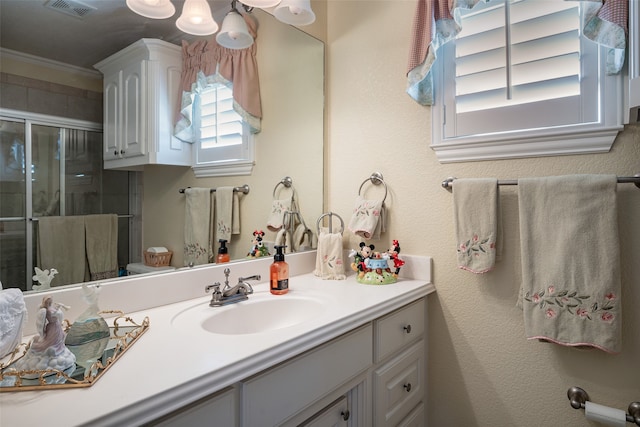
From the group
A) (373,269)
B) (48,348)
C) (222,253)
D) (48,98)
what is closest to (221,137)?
(222,253)

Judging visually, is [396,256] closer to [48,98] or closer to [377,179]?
[377,179]

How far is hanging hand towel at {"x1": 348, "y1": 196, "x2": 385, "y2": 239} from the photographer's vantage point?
1.58 m

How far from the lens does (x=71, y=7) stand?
101 cm

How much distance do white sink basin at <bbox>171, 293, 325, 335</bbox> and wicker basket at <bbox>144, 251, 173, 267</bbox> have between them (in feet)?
0.60

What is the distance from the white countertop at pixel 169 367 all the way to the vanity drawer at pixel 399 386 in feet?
0.77

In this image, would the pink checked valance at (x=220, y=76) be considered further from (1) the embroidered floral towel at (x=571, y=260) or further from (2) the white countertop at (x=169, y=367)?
(1) the embroidered floral towel at (x=571, y=260)

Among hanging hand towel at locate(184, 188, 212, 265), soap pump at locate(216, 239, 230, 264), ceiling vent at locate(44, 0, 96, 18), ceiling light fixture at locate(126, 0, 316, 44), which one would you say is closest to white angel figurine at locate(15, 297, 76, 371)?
hanging hand towel at locate(184, 188, 212, 265)

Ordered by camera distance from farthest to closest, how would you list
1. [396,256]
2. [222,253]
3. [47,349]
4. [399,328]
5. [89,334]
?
1. [396,256]
2. [222,253]
3. [399,328]
4. [89,334]
5. [47,349]

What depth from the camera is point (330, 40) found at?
1837 millimetres

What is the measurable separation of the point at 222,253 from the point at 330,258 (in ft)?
1.52

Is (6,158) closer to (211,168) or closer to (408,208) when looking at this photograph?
(211,168)

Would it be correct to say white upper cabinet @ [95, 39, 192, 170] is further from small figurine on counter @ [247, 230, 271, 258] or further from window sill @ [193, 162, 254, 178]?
small figurine on counter @ [247, 230, 271, 258]

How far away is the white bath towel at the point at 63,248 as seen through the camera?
3.05 ft

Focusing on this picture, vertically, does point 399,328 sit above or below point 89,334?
below
